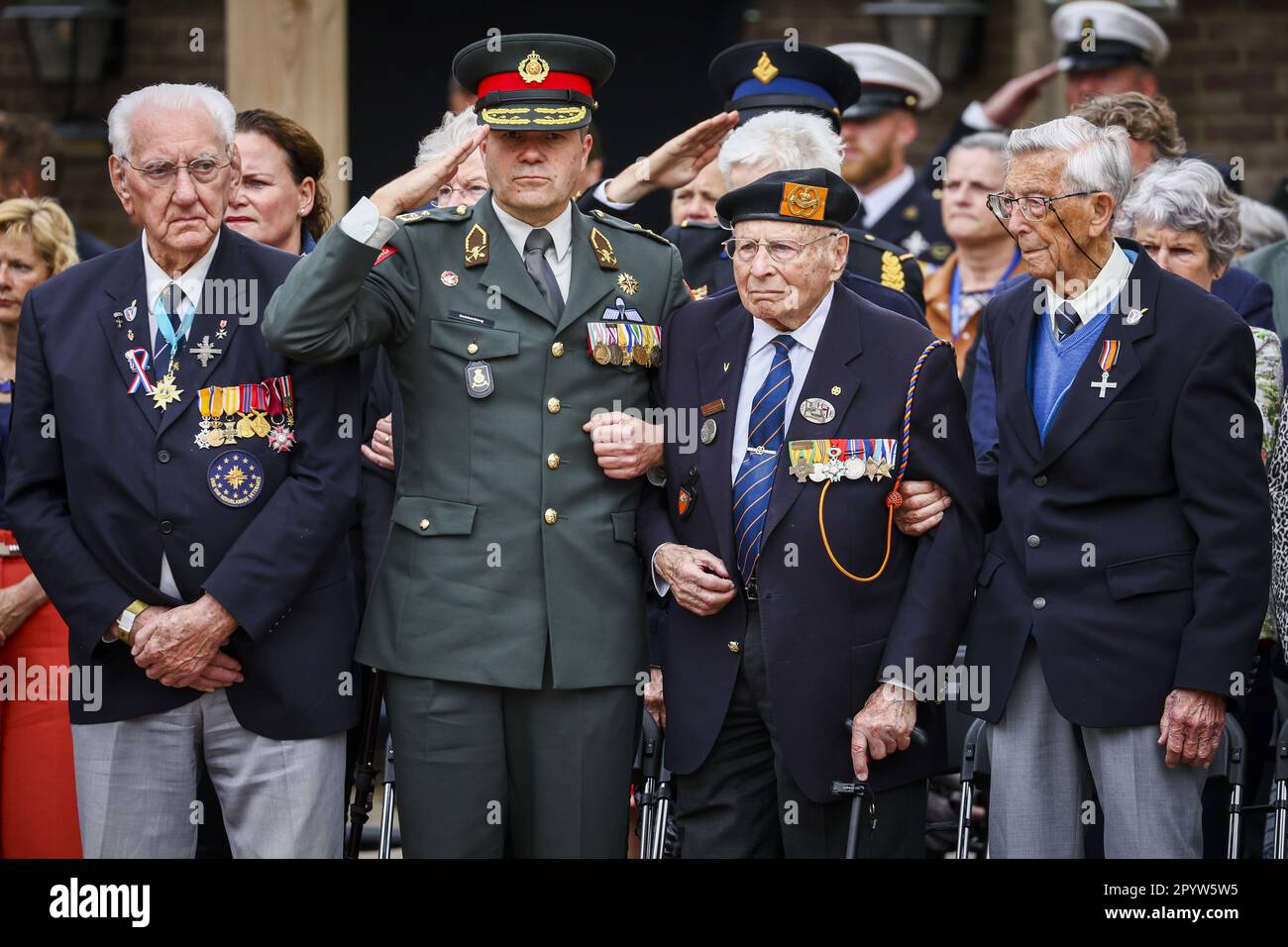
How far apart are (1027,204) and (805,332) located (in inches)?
21.6

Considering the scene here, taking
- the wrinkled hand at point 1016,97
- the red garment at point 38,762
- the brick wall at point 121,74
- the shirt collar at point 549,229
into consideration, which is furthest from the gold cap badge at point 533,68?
the brick wall at point 121,74


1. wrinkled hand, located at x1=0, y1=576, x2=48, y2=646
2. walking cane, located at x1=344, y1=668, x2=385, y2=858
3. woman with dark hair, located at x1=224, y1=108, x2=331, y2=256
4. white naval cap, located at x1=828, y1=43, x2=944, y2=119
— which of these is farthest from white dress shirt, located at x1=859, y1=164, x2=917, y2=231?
wrinkled hand, located at x1=0, y1=576, x2=48, y2=646

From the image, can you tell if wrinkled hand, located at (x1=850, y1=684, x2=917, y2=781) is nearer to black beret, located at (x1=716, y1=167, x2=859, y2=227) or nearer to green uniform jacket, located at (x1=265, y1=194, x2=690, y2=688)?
green uniform jacket, located at (x1=265, y1=194, x2=690, y2=688)

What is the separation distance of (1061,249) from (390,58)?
554 centimetres

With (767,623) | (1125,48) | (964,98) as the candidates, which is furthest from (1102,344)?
(964,98)

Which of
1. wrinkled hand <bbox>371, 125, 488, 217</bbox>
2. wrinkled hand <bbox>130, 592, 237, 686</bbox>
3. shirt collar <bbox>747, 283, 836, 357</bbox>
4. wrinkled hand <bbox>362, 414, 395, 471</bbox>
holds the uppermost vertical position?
wrinkled hand <bbox>371, 125, 488, 217</bbox>

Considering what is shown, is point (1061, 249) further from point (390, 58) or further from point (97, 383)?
point (390, 58)

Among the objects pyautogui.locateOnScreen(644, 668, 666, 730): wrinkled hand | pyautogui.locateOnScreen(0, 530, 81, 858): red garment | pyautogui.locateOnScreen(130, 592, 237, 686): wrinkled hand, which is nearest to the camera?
Result: pyautogui.locateOnScreen(130, 592, 237, 686): wrinkled hand

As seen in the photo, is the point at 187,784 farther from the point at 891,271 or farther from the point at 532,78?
the point at 891,271

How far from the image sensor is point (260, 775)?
4.02m

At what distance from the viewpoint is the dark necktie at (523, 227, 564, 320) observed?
4105 millimetres

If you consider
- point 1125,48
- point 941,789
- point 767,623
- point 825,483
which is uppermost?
point 1125,48

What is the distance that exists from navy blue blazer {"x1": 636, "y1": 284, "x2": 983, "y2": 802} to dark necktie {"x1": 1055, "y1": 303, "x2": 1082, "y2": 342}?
0.24 m

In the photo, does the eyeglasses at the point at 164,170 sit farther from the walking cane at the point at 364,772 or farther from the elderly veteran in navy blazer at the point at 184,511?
the walking cane at the point at 364,772
